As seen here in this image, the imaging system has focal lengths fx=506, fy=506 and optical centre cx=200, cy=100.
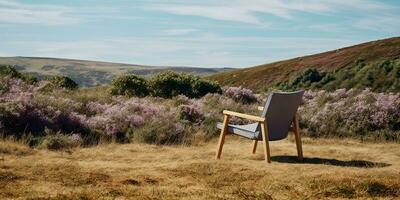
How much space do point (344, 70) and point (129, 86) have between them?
14.6m

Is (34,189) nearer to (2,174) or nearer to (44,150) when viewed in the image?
(2,174)

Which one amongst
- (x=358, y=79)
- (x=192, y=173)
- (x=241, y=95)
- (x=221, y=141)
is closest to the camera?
(x=192, y=173)

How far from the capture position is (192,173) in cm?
798

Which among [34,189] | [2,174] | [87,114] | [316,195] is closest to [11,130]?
[87,114]

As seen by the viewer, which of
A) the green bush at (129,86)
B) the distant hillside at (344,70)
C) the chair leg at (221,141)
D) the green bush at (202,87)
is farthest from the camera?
the distant hillside at (344,70)

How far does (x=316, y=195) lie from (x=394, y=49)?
3605cm

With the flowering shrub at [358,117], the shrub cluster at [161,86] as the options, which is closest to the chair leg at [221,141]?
the flowering shrub at [358,117]

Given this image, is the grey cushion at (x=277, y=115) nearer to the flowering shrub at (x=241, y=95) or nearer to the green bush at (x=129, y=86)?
the flowering shrub at (x=241, y=95)

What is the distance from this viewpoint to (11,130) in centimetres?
1128

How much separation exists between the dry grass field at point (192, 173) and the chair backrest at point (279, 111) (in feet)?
1.89

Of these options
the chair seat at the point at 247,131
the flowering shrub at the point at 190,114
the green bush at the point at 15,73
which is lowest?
the flowering shrub at the point at 190,114

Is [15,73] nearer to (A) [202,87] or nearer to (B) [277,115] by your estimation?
(A) [202,87]

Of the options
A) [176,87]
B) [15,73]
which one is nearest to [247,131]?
[176,87]

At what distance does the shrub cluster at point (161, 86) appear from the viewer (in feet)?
67.4
